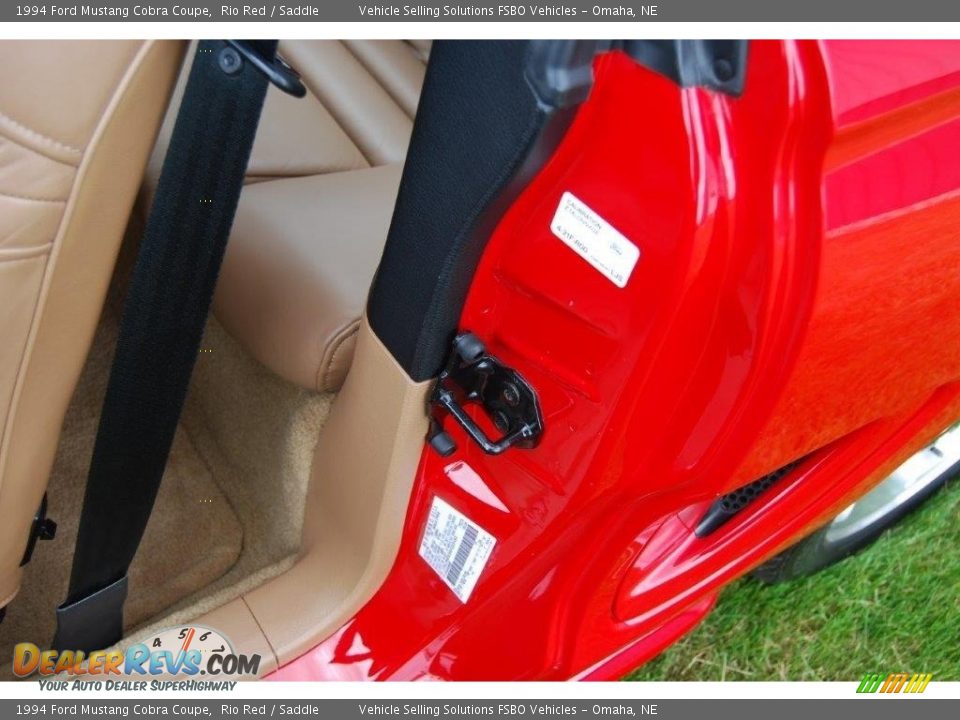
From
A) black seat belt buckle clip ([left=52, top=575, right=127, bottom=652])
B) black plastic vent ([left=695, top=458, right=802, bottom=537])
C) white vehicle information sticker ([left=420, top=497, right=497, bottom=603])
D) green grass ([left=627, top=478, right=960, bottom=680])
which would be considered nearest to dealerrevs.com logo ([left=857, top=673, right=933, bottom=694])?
green grass ([left=627, top=478, right=960, bottom=680])

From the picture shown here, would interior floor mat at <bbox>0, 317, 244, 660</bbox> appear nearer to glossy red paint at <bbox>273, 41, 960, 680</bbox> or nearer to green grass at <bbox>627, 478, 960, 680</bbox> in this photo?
glossy red paint at <bbox>273, 41, 960, 680</bbox>

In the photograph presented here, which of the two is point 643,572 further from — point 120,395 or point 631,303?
point 120,395

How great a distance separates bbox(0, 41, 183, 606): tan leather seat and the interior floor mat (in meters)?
0.41

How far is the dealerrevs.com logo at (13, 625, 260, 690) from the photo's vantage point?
2.98ft

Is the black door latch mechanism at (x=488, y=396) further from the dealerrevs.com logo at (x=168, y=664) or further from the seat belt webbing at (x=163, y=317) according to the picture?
the dealerrevs.com logo at (x=168, y=664)

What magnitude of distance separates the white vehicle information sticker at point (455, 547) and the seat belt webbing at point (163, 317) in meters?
0.24

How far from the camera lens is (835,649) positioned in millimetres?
1313

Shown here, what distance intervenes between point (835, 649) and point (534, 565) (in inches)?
27.4

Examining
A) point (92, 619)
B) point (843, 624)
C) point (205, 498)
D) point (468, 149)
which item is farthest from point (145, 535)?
point (843, 624)

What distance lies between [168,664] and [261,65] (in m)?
0.58

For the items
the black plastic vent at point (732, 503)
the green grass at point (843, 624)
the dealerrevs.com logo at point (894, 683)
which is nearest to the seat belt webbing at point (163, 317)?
the black plastic vent at point (732, 503)

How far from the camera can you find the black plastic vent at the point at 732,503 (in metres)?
0.94
